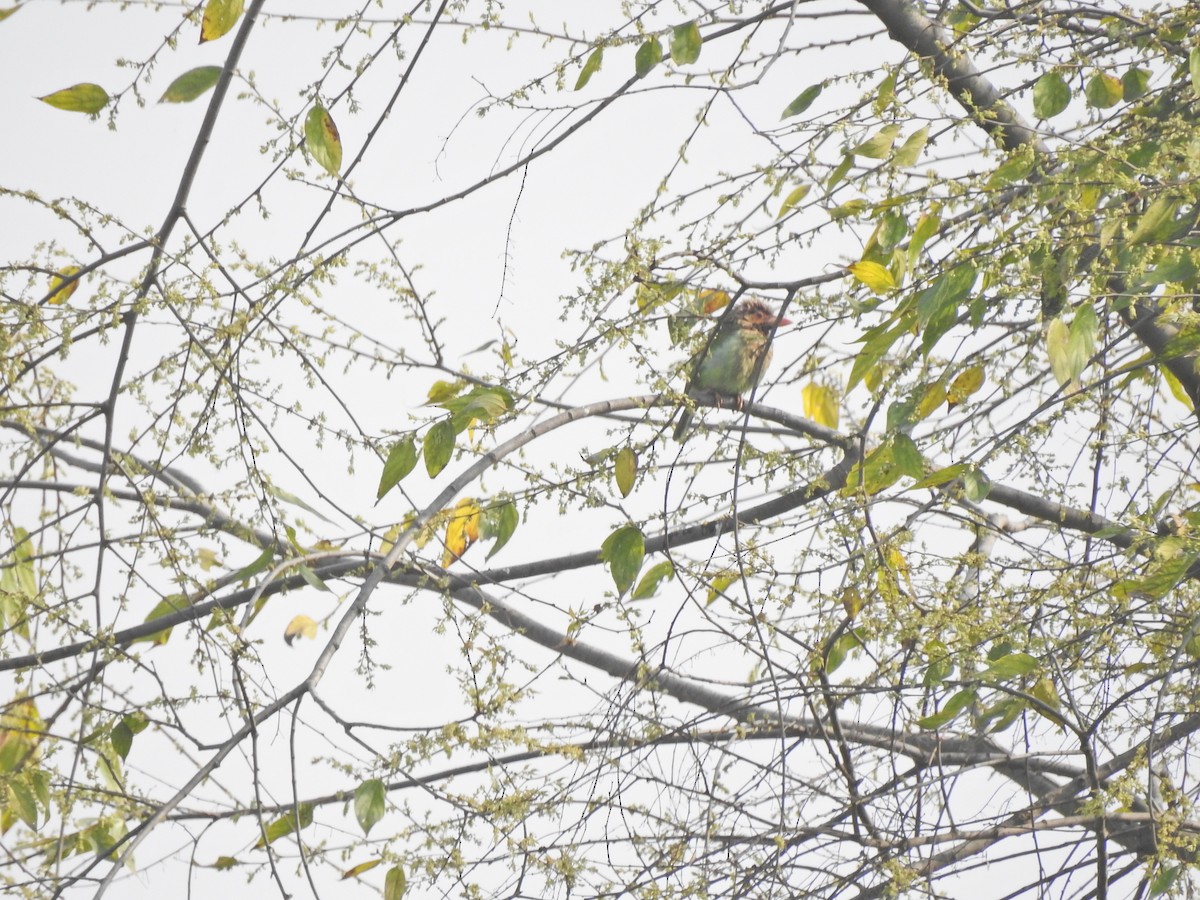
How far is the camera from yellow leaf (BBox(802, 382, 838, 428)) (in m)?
2.92

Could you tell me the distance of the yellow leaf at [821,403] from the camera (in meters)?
2.92

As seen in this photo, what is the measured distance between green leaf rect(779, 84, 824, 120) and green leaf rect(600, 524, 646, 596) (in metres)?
0.84

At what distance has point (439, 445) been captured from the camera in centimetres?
186

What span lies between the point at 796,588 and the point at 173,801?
1.14 m

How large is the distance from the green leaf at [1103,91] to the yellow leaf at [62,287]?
1951 millimetres

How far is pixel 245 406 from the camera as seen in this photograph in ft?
6.38

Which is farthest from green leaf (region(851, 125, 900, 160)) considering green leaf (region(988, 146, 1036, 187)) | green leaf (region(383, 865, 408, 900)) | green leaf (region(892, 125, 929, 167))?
green leaf (region(383, 865, 408, 900))

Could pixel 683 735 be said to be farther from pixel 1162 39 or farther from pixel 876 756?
pixel 1162 39

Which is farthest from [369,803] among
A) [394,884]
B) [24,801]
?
[24,801]

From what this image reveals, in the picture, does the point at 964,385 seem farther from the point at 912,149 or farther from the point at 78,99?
the point at 78,99

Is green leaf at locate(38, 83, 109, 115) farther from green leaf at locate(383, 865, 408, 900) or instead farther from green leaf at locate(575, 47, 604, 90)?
green leaf at locate(383, 865, 408, 900)

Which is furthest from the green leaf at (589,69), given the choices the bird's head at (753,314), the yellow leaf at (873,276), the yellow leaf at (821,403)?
the bird's head at (753,314)

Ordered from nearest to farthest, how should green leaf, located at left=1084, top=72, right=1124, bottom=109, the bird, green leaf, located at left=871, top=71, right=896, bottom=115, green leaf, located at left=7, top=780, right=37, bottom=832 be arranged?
green leaf, located at left=871, top=71, right=896, bottom=115 < green leaf, located at left=7, top=780, right=37, bottom=832 < green leaf, located at left=1084, top=72, right=1124, bottom=109 < the bird

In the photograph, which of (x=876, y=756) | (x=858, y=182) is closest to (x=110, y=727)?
(x=876, y=756)
